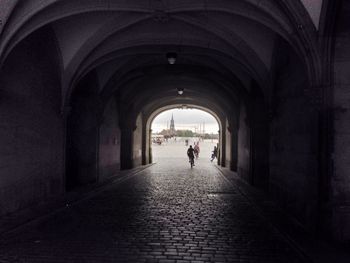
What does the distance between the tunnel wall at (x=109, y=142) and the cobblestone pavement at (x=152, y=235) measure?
5.49 metres

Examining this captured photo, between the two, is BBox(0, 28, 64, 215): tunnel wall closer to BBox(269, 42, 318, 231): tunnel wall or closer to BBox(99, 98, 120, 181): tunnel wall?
BBox(99, 98, 120, 181): tunnel wall

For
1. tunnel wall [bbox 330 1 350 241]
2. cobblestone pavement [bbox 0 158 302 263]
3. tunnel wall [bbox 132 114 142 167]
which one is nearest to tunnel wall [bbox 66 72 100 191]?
cobblestone pavement [bbox 0 158 302 263]

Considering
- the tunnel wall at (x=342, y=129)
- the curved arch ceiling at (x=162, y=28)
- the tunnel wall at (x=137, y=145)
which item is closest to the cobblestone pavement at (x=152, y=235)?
the tunnel wall at (x=342, y=129)

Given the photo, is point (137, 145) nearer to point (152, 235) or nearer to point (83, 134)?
point (83, 134)

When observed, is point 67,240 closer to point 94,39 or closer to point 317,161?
point 317,161

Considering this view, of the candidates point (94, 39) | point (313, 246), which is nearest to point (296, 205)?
point (313, 246)

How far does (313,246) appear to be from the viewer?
558 centimetres

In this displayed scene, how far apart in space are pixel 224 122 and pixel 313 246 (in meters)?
19.6

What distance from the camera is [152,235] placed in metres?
6.21

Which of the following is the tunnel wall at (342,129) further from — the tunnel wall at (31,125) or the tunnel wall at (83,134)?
the tunnel wall at (83,134)

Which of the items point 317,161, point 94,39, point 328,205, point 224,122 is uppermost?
point 94,39

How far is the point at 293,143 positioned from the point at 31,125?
6.44m

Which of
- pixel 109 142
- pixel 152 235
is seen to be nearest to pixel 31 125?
pixel 152 235

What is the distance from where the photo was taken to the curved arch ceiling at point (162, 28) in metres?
6.98
